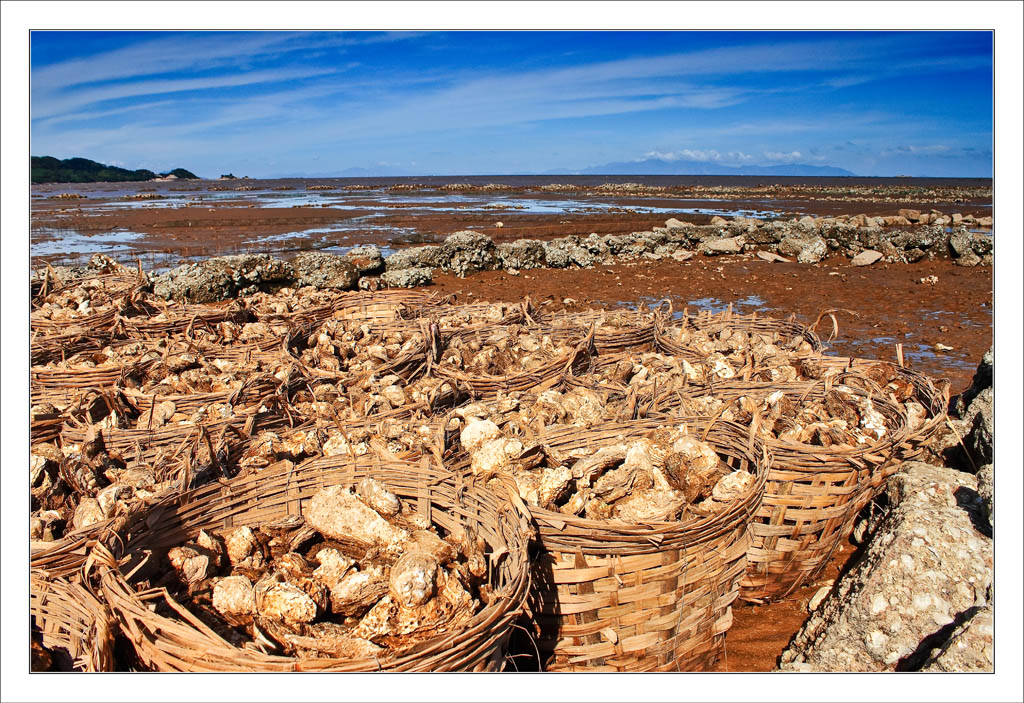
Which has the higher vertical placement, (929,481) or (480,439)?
(480,439)

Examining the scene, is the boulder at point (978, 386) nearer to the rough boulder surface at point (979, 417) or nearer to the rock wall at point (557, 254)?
the rough boulder surface at point (979, 417)

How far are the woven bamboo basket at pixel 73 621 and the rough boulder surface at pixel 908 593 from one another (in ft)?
9.38

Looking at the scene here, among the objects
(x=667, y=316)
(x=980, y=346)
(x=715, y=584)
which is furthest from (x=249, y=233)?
(x=715, y=584)

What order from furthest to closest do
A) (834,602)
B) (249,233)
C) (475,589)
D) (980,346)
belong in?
(249,233), (980,346), (834,602), (475,589)

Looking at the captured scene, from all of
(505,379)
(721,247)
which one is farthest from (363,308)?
(721,247)

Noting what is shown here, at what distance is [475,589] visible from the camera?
2.48 m

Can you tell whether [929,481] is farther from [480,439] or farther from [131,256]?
[131,256]

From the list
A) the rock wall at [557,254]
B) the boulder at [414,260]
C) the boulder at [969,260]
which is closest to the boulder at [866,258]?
the rock wall at [557,254]

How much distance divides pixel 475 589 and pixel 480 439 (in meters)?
1.03

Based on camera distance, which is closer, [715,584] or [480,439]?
[715,584]

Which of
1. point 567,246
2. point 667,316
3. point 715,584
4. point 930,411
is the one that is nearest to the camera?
point 715,584

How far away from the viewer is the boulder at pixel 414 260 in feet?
47.7

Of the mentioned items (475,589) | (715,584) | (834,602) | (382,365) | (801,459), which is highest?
(382,365)

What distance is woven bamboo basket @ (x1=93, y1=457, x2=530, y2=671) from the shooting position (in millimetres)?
1998
